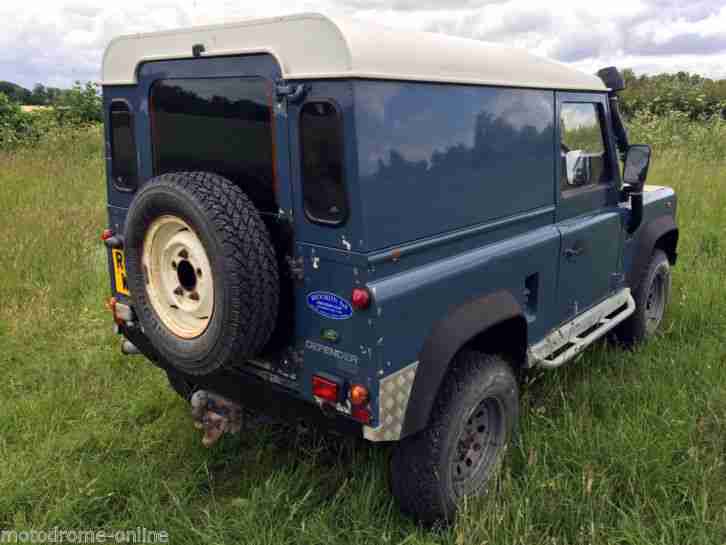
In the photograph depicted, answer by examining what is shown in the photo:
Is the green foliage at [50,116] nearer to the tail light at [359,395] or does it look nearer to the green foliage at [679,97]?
the tail light at [359,395]

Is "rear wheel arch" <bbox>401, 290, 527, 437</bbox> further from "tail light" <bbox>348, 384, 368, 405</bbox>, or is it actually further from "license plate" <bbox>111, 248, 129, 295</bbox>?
"license plate" <bbox>111, 248, 129, 295</bbox>

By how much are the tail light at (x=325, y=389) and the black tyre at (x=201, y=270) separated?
0.27m

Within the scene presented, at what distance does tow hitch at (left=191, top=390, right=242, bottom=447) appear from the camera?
10.2 ft

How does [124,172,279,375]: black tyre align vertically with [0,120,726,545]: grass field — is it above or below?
above

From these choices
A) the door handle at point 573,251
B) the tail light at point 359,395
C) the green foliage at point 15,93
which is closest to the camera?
the tail light at point 359,395

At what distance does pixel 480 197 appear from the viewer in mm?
2930

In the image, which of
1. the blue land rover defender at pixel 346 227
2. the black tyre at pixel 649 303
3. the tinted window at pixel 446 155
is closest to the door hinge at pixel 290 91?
the blue land rover defender at pixel 346 227

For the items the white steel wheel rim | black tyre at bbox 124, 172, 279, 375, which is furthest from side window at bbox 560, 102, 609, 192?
the white steel wheel rim

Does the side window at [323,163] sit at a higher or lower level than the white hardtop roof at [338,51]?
lower

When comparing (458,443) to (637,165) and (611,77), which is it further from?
(611,77)

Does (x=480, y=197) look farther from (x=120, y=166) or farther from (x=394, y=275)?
(x=120, y=166)

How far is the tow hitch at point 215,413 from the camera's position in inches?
123

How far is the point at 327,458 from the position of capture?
11.2 feet

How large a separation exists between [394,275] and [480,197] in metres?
0.71
